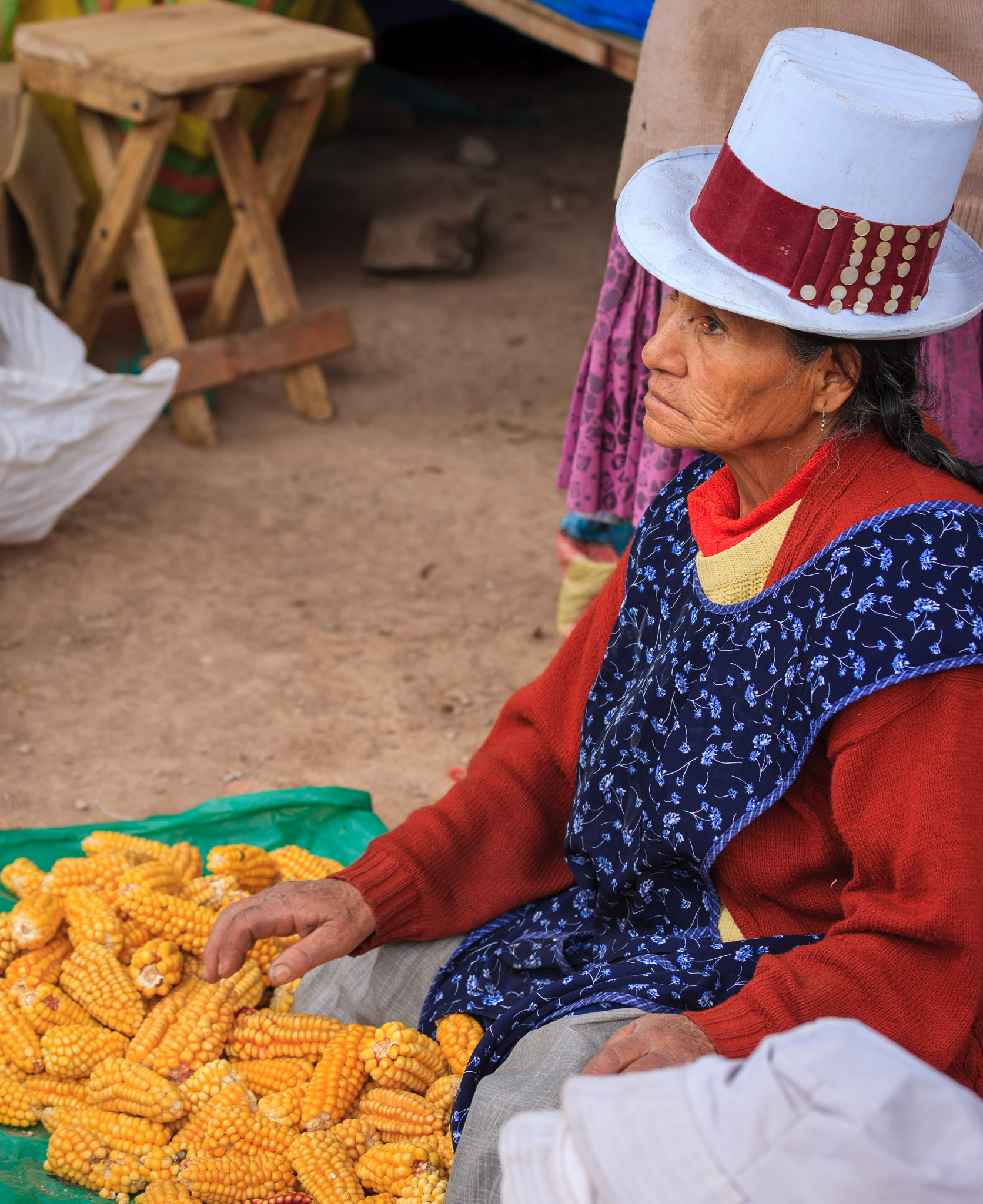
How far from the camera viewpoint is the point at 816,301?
5.49 ft

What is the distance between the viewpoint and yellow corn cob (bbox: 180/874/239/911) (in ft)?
7.84

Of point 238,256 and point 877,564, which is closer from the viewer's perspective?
point 877,564

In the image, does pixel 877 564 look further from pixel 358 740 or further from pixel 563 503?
pixel 563 503

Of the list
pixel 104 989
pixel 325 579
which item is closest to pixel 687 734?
pixel 104 989

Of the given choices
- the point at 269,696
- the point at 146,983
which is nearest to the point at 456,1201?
the point at 146,983

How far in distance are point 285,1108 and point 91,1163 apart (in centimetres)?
31

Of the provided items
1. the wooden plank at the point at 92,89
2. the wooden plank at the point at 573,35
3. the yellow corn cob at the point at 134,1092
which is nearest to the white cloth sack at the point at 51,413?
the wooden plank at the point at 92,89

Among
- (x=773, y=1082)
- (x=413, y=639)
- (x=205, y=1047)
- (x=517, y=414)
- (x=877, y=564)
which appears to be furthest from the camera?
(x=517, y=414)

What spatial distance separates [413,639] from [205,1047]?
2.15 m

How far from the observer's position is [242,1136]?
74.9 inches

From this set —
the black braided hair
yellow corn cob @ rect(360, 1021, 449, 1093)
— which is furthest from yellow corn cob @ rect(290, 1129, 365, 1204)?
the black braided hair

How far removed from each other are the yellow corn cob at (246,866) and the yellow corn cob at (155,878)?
0.23 feet

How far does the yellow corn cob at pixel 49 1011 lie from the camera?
2166mm

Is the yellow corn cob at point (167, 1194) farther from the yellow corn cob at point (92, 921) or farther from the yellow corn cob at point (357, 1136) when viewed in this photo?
the yellow corn cob at point (92, 921)
